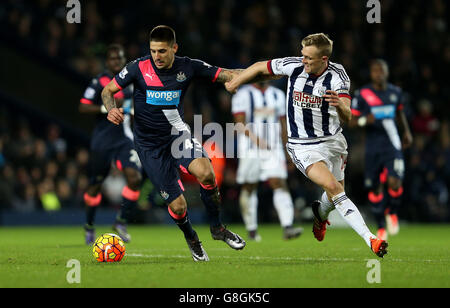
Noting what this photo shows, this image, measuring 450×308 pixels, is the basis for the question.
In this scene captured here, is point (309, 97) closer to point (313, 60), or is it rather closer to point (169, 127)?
point (313, 60)

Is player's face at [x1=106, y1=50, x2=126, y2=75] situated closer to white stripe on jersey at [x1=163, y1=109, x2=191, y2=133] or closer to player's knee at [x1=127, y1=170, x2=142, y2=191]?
player's knee at [x1=127, y1=170, x2=142, y2=191]

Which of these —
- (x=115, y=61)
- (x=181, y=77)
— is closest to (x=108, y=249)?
(x=181, y=77)

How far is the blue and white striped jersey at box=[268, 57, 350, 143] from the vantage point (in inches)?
336

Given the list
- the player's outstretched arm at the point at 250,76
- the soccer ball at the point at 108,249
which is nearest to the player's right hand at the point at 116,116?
the player's outstretched arm at the point at 250,76

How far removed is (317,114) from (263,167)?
4351mm

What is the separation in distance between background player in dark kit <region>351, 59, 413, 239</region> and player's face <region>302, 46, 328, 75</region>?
4237 millimetres

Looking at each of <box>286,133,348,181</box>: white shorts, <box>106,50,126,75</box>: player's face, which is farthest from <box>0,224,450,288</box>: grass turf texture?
<box>106,50,126,75</box>: player's face

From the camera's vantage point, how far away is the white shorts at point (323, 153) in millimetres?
8664

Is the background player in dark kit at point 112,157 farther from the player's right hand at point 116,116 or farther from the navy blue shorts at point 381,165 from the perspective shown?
the navy blue shorts at point 381,165

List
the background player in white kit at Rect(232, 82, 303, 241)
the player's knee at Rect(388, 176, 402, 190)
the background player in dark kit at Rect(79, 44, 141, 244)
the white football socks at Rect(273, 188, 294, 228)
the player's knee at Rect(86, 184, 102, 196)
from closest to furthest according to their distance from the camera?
1. the background player in dark kit at Rect(79, 44, 141, 244)
2. the player's knee at Rect(86, 184, 102, 196)
3. the white football socks at Rect(273, 188, 294, 228)
4. the player's knee at Rect(388, 176, 402, 190)
5. the background player in white kit at Rect(232, 82, 303, 241)
